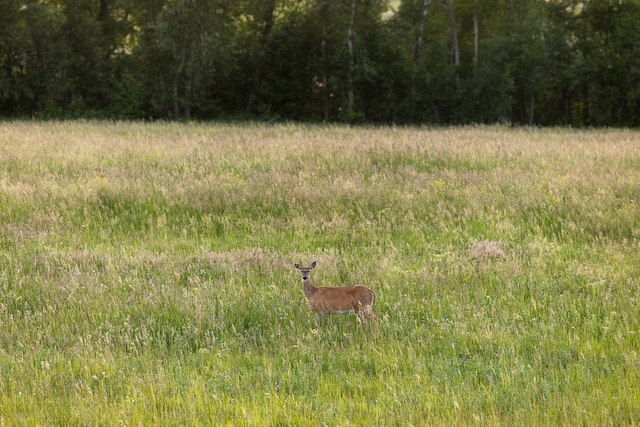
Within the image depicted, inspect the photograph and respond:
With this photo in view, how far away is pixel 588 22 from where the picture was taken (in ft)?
128

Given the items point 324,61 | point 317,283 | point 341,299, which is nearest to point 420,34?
point 324,61

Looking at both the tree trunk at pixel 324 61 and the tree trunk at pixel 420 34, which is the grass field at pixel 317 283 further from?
the tree trunk at pixel 420 34

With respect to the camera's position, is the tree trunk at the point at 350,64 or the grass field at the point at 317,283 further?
the tree trunk at the point at 350,64

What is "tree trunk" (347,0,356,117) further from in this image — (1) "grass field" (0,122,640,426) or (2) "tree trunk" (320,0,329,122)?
(1) "grass field" (0,122,640,426)

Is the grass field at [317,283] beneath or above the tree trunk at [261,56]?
beneath

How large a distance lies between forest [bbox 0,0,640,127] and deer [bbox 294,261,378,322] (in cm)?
2731

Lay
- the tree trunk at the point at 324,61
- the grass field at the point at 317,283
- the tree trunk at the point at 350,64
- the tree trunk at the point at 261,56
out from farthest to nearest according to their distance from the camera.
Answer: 1. the tree trunk at the point at 261,56
2. the tree trunk at the point at 324,61
3. the tree trunk at the point at 350,64
4. the grass field at the point at 317,283

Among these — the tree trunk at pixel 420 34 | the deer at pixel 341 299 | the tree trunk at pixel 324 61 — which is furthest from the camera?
the tree trunk at pixel 420 34

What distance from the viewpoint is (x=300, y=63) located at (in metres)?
37.7

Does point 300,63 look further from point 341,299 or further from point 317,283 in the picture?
point 341,299

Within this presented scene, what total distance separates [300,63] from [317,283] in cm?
3212

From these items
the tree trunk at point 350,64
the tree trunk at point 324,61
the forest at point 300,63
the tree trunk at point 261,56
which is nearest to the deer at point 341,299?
the forest at point 300,63

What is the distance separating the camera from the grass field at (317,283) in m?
4.50

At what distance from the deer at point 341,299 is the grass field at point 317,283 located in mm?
161
